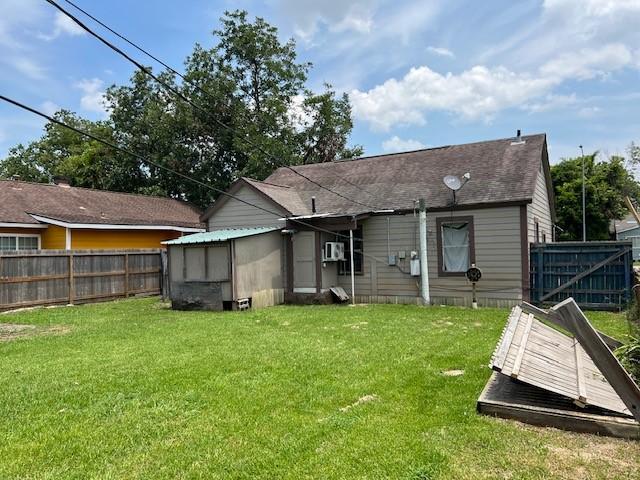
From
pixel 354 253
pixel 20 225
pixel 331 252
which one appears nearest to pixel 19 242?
pixel 20 225

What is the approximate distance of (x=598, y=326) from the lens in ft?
29.6

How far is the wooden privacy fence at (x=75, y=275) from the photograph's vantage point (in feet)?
42.1

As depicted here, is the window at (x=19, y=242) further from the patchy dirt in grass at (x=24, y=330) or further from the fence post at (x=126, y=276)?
the patchy dirt in grass at (x=24, y=330)

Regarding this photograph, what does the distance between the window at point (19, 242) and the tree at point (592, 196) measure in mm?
27934

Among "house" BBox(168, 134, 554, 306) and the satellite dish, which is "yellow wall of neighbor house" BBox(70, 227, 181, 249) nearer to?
"house" BBox(168, 134, 554, 306)

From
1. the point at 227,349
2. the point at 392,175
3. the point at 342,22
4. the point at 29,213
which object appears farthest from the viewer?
the point at 29,213

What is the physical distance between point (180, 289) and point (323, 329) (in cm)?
555

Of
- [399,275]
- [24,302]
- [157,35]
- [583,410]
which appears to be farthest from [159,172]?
[583,410]

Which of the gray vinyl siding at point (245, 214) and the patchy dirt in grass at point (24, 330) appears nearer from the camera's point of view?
the patchy dirt in grass at point (24, 330)

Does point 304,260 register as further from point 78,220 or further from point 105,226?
point 78,220

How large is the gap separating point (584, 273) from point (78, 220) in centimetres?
1630

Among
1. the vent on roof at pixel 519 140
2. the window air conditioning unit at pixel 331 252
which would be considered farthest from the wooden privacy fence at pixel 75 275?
the vent on roof at pixel 519 140

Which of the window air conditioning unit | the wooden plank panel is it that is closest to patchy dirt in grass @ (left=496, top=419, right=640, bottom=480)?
the wooden plank panel

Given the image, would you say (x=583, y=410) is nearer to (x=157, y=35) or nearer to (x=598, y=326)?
(x=598, y=326)
